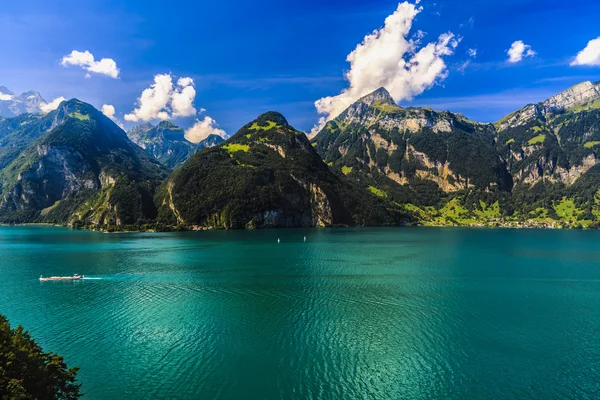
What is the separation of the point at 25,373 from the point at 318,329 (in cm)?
3015

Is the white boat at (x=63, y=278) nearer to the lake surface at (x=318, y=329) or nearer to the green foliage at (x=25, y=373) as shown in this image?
the lake surface at (x=318, y=329)

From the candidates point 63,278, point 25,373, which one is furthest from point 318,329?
point 63,278

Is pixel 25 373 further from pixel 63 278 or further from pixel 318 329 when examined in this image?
pixel 63 278

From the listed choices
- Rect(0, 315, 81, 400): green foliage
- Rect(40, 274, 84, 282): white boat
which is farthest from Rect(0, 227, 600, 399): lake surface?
Rect(0, 315, 81, 400): green foliage

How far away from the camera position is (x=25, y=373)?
22.5m

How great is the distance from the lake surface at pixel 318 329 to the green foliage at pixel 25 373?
5327 mm

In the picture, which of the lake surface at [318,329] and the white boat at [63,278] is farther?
the white boat at [63,278]

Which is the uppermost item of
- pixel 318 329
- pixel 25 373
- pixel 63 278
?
pixel 25 373

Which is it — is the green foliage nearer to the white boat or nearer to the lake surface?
the lake surface

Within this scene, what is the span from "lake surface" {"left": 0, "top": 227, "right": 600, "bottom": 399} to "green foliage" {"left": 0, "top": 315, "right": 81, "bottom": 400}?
533 centimetres

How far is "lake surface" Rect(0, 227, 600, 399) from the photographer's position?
31.2 meters

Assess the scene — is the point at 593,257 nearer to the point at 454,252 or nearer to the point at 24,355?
the point at 454,252

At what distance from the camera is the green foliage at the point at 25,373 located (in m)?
20.7

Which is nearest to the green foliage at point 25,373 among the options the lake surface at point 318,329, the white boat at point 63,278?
the lake surface at point 318,329
